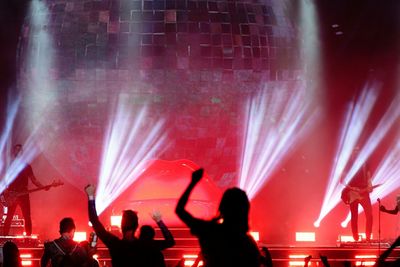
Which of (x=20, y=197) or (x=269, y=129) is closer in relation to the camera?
(x=20, y=197)

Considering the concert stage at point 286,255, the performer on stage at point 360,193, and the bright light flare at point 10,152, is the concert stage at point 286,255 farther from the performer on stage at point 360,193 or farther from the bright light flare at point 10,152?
the bright light flare at point 10,152

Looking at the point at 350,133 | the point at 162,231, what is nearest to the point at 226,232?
the point at 162,231

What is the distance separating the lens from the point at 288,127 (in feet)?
53.6

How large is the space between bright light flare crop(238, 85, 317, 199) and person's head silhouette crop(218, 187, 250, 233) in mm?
8910

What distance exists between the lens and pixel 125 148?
14609 millimetres

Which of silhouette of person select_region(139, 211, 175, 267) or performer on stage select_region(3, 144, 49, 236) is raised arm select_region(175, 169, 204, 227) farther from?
performer on stage select_region(3, 144, 49, 236)

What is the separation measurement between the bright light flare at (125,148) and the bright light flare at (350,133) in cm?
475

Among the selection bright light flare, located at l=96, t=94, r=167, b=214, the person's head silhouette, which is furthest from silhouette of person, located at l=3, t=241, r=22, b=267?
bright light flare, located at l=96, t=94, r=167, b=214

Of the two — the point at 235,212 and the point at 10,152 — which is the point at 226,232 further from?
the point at 10,152

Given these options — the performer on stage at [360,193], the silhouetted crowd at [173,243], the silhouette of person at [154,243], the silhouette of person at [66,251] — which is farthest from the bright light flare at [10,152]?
the silhouette of person at [154,243]

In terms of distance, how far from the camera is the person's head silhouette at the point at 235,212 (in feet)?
16.9

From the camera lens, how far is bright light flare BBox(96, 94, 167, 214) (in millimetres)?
13977

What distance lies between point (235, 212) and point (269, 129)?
10.1 meters

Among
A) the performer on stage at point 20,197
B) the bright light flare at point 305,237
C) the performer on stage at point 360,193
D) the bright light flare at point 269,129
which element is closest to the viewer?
the performer on stage at point 20,197
